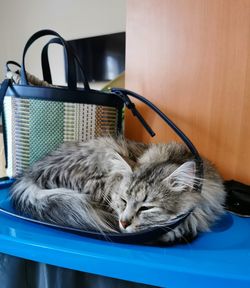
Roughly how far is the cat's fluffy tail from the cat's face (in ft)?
0.15

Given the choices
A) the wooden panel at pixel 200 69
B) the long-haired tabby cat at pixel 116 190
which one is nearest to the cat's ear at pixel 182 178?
the long-haired tabby cat at pixel 116 190

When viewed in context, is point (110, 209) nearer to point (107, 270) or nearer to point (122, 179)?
point (122, 179)

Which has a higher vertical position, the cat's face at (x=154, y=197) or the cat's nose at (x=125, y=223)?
the cat's face at (x=154, y=197)

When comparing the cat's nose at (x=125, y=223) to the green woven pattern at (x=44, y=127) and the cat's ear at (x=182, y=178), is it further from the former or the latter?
the green woven pattern at (x=44, y=127)

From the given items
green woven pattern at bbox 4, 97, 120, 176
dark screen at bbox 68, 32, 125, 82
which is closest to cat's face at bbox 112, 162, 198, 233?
green woven pattern at bbox 4, 97, 120, 176

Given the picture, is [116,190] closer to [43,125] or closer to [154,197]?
[154,197]

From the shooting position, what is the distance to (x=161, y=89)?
30.6 inches

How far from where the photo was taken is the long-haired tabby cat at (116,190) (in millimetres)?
484

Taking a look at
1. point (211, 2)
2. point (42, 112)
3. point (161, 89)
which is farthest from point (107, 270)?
point (211, 2)

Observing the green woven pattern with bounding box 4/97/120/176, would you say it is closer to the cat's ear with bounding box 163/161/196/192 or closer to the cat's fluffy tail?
the cat's fluffy tail

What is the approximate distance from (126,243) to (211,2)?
0.69 metres

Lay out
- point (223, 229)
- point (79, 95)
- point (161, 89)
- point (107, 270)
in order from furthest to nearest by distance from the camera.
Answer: point (161, 89) < point (79, 95) < point (223, 229) < point (107, 270)

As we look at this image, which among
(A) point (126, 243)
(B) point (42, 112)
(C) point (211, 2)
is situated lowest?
(A) point (126, 243)

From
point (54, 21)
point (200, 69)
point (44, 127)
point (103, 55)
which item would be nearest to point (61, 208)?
point (44, 127)
